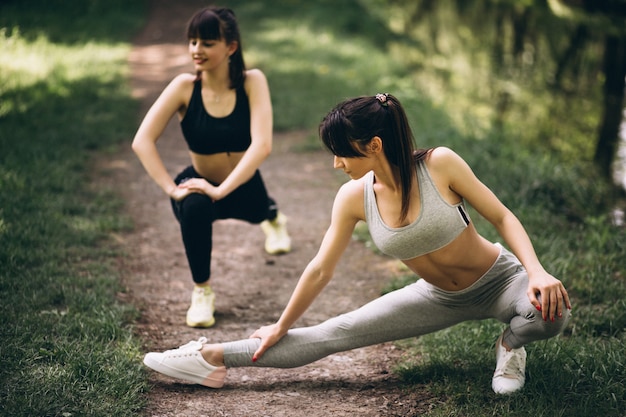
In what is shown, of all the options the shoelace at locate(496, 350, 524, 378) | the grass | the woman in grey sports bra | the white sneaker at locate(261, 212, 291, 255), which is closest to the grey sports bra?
the woman in grey sports bra

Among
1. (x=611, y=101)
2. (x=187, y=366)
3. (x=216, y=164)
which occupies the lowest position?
(x=611, y=101)

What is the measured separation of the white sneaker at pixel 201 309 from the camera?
3.56 meters

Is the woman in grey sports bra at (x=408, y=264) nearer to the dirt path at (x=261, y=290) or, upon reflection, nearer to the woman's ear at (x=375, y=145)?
the woman's ear at (x=375, y=145)

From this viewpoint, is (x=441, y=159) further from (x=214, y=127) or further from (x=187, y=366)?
(x=214, y=127)

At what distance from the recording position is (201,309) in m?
3.59

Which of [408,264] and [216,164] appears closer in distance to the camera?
[408,264]

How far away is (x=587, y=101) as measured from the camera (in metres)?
9.71

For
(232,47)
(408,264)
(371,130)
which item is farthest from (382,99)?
(232,47)

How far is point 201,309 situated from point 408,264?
1.29m

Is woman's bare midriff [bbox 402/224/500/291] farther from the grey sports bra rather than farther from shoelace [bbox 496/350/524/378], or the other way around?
shoelace [bbox 496/350/524/378]

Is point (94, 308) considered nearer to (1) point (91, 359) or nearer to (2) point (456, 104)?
(1) point (91, 359)

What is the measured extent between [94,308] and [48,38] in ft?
25.4

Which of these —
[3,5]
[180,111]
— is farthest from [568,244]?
[3,5]

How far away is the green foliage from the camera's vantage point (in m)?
2.79
